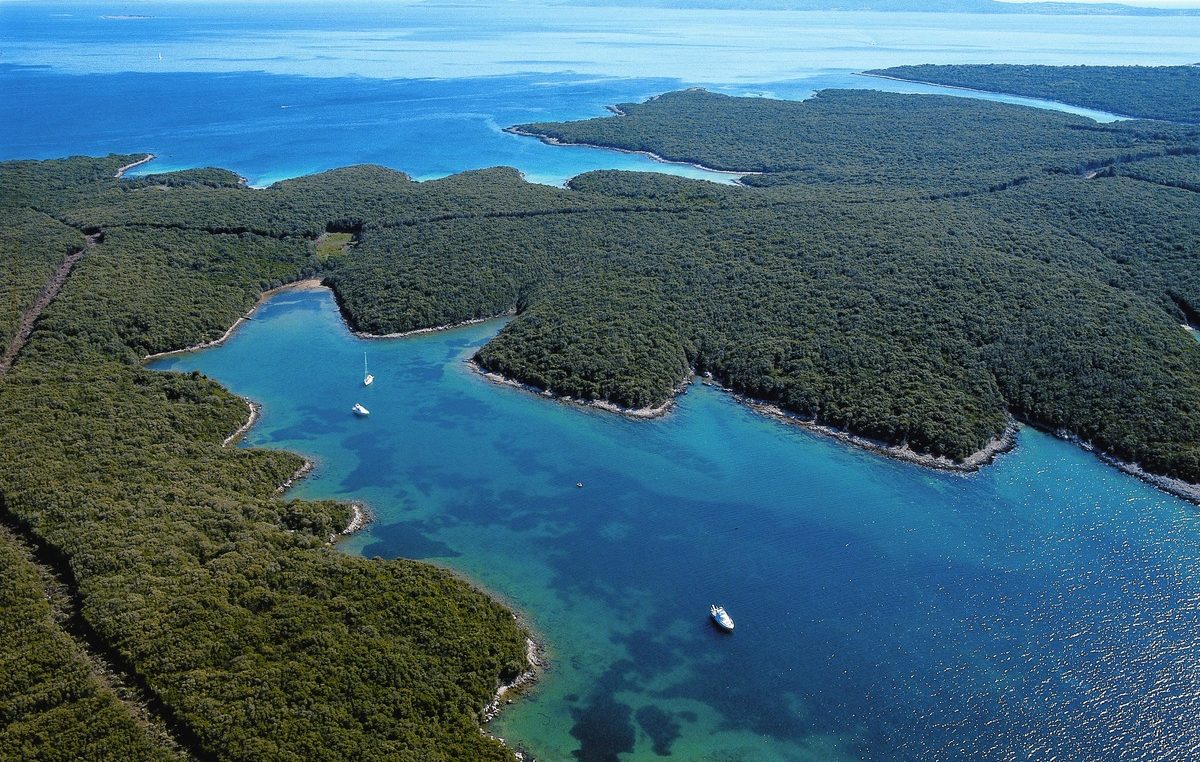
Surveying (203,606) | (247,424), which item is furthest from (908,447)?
(247,424)

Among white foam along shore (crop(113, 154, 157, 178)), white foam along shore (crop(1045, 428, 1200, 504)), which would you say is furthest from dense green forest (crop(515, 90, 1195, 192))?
white foam along shore (crop(113, 154, 157, 178))

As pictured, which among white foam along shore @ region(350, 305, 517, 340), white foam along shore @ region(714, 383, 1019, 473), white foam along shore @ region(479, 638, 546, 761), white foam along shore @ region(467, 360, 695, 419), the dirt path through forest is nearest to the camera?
white foam along shore @ region(479, 638, 546, 761)

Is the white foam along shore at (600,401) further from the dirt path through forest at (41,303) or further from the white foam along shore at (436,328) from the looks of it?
the dirt path through forest at (41,303)

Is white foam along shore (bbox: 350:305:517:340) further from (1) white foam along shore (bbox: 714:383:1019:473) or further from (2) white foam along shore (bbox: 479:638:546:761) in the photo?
(2) white foam along shore (bbox: 479:638:546:761)

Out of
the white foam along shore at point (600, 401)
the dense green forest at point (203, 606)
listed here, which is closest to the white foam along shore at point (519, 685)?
the dense green forest at point (203, 606)

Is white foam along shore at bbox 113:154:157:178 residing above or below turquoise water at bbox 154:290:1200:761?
above

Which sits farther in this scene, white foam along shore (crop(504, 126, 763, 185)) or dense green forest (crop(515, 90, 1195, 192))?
white foam along shore (crop(504, 126, 763, 185))
